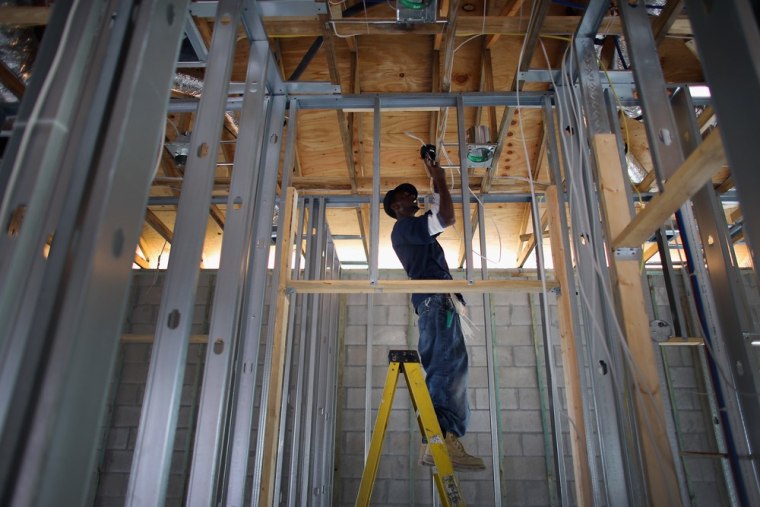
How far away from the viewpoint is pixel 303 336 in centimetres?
335

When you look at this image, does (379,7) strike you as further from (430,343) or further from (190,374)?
(190,374)

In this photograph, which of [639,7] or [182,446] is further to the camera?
[182,446]

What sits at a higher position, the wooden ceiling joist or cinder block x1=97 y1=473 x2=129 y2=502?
the wooden ceiling joist

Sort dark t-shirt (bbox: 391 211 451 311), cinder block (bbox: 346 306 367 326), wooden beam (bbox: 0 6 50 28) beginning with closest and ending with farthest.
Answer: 1. wooden beam (bbox: 0 6 50 28)
2. dark t-shirt (bbox: 391 211 451 311)
3. cinder block (bbox: 346 306 367 326)

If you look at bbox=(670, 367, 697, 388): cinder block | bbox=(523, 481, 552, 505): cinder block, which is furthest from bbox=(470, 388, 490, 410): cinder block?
bbox=(670, 367, 697, 388): cinder block

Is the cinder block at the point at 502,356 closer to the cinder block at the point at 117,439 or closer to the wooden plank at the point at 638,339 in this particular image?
the wooden plank at the point at 638,339

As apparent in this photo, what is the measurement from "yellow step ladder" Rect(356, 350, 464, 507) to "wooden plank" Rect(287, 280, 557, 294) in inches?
13.3

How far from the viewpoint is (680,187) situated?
109 cm

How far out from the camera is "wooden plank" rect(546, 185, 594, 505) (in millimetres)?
2063

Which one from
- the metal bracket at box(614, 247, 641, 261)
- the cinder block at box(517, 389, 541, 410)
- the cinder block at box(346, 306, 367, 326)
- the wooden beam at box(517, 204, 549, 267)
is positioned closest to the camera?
the metal bracket at box(614, 247, 641, 261)

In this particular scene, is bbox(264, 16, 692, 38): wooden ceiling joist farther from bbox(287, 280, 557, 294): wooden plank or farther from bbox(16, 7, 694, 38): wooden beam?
bbox(287, 280, 557, 294): wooden plank

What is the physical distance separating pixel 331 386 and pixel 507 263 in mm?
2301

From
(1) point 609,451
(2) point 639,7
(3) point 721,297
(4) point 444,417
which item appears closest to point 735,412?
(3) point 721,297

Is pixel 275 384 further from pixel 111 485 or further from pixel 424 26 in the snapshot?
pixel 111 485
